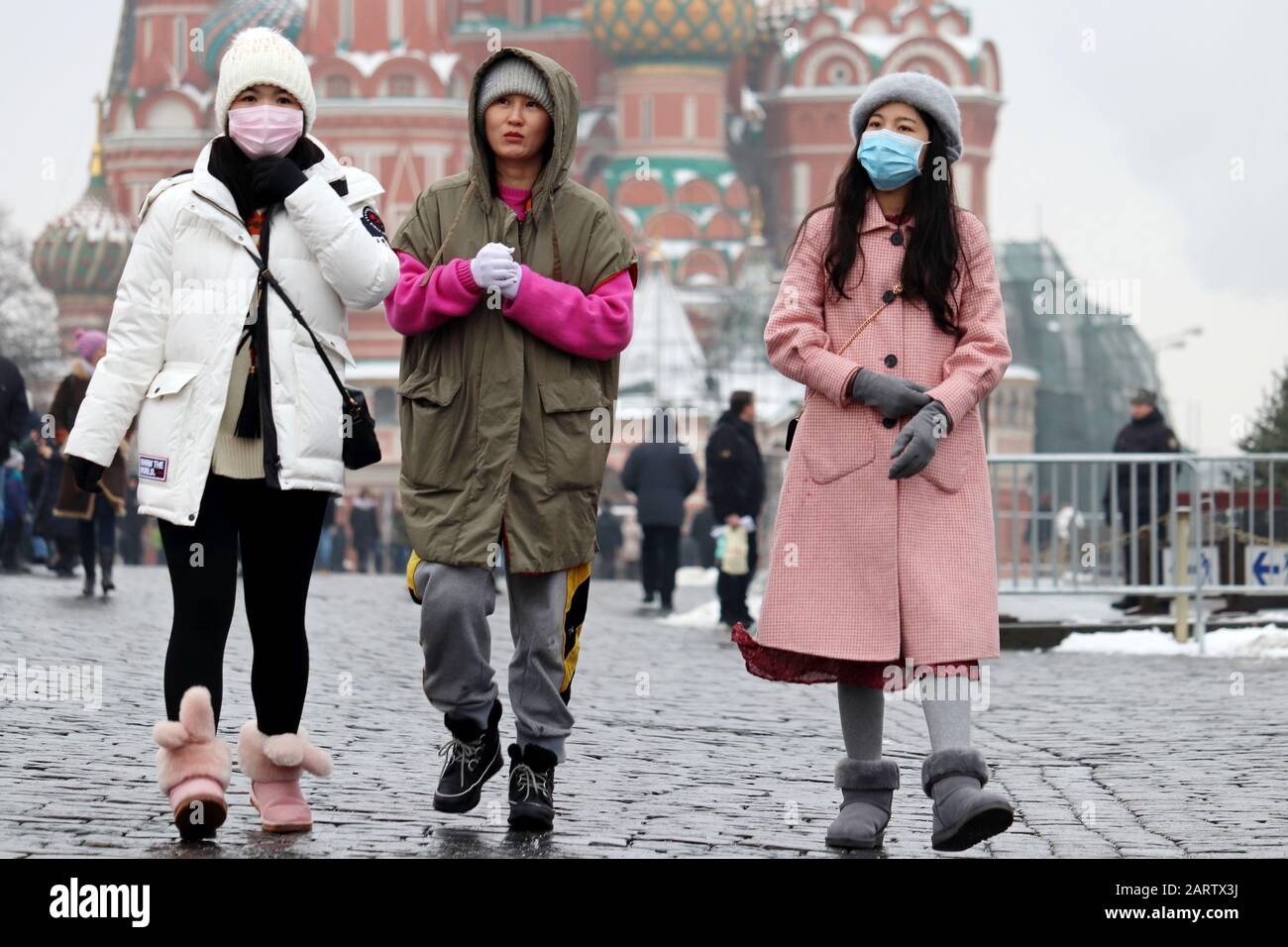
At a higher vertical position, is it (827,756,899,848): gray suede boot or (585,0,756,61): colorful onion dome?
(585,0,756,61): colorful onion dome

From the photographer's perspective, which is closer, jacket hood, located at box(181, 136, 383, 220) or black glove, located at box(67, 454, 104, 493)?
black glove, located at box(67, 454, 104, 493)

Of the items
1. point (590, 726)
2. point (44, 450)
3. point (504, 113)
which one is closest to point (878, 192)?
point (504, 113)

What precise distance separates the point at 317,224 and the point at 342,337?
0.30m

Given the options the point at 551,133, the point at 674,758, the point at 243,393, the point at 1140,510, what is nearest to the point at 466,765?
the point at 243,393

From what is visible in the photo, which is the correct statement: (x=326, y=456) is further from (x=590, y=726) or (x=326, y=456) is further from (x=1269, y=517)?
(x=1269, y=517)

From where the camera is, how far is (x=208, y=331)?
18.3 feet

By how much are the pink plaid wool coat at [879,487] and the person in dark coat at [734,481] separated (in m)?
9.86

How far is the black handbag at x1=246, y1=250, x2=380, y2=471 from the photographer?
18.5 feet

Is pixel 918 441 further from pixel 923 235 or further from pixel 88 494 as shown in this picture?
pixel 88 494

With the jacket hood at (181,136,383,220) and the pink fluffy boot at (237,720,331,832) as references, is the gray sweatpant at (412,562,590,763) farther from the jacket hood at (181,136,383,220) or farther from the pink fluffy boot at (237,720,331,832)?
the jacket hood at (181,136,383,220)

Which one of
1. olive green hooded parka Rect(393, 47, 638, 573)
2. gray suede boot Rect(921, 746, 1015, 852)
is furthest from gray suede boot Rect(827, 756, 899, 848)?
olive green hooded parka Rect(393, 47, 638, 573)

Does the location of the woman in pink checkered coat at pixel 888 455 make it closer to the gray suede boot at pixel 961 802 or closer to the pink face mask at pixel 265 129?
the gray suede boot at pixel 961 802

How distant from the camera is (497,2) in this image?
260 ft
